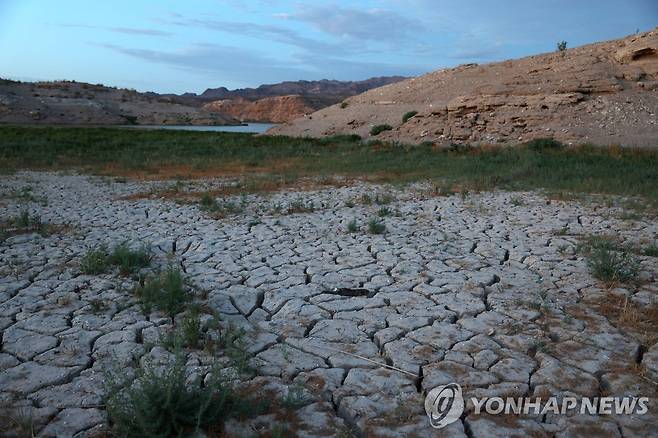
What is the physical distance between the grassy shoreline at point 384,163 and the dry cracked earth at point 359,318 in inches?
132

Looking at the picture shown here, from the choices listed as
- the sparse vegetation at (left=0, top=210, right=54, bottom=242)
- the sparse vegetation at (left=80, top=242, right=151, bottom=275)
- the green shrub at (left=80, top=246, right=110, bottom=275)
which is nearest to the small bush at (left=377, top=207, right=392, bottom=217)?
the sparse vegetation at (left=80, top=242, right=151, bottom=275)

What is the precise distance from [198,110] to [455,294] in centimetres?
5658

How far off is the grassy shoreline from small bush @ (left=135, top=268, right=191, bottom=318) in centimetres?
686

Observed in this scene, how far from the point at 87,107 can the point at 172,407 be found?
4824cm

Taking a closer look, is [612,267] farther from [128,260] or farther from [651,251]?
[128,260]

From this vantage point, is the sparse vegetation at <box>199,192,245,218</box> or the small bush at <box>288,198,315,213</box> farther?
the small bush at <box>288,198,315,213</box>

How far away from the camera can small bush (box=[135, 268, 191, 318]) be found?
3877 mm

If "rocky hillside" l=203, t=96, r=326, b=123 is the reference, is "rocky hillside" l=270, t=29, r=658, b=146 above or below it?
below

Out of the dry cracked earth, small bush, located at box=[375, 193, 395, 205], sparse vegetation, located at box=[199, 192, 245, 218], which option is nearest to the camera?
the dry cracked earth

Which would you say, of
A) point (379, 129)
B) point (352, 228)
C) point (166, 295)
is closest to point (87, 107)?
point (379, 129)

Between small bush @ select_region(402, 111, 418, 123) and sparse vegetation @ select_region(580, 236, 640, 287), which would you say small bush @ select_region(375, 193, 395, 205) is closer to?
sparse vegetation @ select_region(580, 236, 640, 287)

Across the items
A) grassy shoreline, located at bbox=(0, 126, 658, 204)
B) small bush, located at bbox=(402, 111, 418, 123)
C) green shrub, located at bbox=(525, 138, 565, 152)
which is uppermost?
small bush, located at bbox=(402, 111, 418, 123)

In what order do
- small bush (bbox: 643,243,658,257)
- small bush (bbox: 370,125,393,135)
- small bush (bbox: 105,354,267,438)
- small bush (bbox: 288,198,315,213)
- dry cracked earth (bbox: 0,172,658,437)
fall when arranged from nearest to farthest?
1. small bush (bbox: 105,354,267,438)
2. dry cracked earth (bbox: 0,172,658,437)
3. small bush (bbox: 643,243,658,257)
4. small bush (bbox: 288,198,315,213)
5. small bush (bbox: 370,125,393,135)

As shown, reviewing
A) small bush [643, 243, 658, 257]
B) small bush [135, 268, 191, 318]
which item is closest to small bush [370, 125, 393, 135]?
small bush [643, 243, 658, 257]
